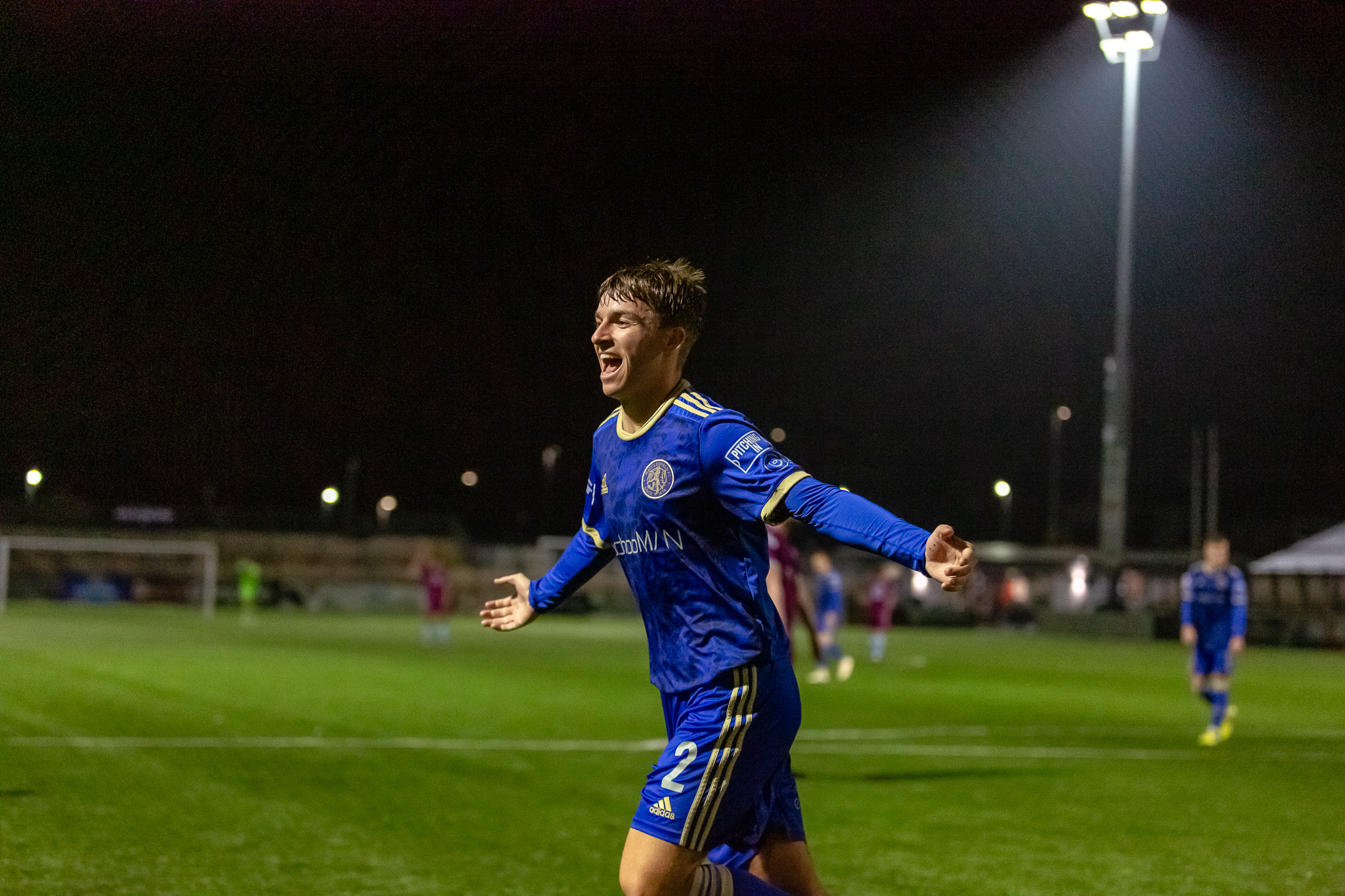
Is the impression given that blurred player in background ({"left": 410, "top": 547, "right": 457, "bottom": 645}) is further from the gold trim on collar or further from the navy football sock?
the gold trim on collar

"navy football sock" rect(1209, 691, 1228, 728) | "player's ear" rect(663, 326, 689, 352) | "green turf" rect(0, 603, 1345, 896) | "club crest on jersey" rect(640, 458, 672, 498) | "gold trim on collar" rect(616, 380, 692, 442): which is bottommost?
"green turf" rect(0, 603, 1345, 896)

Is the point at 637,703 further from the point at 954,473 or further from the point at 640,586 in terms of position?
the point at 954,473

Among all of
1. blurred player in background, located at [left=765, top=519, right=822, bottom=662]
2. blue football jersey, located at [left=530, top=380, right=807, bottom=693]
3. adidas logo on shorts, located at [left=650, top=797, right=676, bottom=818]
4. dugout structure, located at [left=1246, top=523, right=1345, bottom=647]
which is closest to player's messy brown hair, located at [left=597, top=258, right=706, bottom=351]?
blue football jersey, located at [left=530, top=380, right=807, bottom=693]

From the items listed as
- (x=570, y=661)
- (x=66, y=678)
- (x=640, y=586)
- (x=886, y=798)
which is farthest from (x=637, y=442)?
(x=570, y=661)

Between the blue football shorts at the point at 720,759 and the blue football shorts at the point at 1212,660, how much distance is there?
12.2 meters

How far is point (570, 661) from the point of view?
1066 inches

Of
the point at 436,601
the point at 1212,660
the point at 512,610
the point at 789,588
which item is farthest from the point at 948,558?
the point at 436,601

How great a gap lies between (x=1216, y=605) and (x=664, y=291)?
12.8 metres

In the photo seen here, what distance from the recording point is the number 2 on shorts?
4016 mm

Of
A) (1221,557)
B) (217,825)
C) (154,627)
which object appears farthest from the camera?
(154,627)

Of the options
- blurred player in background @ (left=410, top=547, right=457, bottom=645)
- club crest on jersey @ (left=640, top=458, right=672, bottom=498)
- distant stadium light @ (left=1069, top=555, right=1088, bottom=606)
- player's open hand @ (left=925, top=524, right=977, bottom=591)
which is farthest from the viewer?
distant stadium light @ (left=1069, top=555, right=1088, bottom=606)

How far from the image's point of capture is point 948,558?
3.48 meters

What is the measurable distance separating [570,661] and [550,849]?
18.9 meters

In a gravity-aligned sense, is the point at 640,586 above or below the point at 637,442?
below
